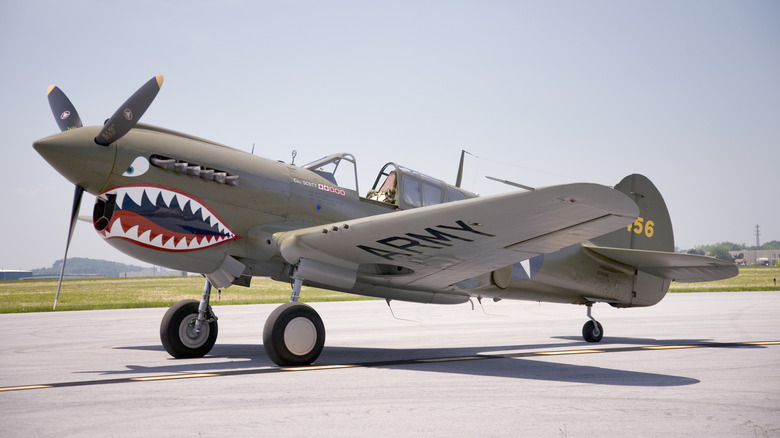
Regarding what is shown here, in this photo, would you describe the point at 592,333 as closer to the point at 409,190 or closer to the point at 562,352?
the point at 562,352

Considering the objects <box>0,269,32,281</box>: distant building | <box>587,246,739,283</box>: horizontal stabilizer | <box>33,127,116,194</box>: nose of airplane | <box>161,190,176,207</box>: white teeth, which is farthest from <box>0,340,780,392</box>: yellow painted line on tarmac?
<box>0,269,32,281</box>: distant building

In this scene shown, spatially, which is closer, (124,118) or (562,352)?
(124,118)

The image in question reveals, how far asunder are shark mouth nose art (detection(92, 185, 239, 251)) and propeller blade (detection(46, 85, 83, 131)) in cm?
184

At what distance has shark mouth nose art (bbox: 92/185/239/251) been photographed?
22.9 feet

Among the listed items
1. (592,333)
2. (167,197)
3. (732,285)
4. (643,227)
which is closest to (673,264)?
(643,227)

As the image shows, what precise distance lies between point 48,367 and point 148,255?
68.8 inches

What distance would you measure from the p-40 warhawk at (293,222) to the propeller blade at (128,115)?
0.02 metres

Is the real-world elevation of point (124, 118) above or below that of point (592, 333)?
above

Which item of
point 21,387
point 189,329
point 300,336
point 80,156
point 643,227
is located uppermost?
point 643,227

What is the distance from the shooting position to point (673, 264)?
9.85 m

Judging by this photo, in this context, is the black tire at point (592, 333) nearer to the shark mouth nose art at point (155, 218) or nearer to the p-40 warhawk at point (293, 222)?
the p-40 warhawk at point (293, 222)

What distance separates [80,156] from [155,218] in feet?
3.60

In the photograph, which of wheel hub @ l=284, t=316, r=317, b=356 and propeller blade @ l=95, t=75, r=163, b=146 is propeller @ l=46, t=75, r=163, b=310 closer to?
propeller blade @ l=95, t=75, r=163, b=146

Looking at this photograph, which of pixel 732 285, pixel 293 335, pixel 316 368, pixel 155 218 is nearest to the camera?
pixel 316 368
